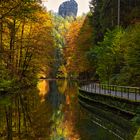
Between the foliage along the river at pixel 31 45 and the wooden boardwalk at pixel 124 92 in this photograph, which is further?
the foliage along the river at pixel 31 45

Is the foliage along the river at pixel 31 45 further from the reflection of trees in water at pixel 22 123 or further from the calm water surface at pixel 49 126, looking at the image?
the calm water surface at pixel 49 126

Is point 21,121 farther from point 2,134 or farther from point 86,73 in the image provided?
point 86,73

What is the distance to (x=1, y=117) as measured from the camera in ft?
94.3

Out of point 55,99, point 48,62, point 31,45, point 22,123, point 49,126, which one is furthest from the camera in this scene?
point 48,62

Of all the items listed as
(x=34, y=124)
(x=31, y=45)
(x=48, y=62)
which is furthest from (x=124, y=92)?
(x=48, y=62)

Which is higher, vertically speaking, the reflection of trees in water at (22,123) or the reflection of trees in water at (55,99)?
the reflection of trees in water at (55,99)

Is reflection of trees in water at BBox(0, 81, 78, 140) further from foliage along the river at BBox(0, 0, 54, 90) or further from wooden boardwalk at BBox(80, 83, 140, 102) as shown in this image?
foliage along the river at BBox(0, 0, 54, 90)

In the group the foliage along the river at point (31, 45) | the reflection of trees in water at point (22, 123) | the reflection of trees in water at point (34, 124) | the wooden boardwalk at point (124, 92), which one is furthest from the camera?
the foliage along the river at point (31, 45)

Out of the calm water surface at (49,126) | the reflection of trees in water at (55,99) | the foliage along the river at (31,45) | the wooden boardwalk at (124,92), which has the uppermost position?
the foliage along the river at (31,45)

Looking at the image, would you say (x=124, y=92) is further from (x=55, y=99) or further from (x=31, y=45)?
(x=31, y=45)

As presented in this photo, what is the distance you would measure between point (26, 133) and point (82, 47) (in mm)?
65803

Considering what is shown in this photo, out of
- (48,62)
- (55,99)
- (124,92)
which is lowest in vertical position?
(55,99)

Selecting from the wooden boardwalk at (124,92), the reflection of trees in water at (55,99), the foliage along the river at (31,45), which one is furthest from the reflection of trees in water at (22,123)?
the foliage along the river at (31,45)

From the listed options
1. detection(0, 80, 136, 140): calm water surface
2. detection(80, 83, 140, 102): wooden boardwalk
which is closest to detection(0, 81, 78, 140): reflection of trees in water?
detection(0, 80, 136, 140): calm water surface
